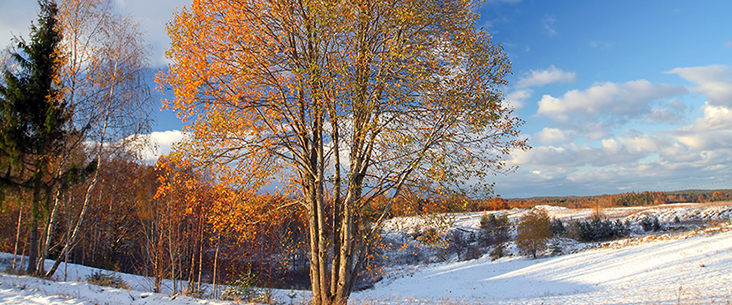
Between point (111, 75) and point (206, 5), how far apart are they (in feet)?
31.1

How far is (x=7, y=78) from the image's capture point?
13281mm

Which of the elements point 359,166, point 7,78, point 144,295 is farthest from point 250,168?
point 7,78

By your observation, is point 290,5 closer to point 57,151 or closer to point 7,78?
point 57,151

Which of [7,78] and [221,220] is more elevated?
[7,78]

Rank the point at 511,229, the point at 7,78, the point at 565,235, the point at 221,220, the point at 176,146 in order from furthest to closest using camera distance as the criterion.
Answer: the point at 511,229
the point at 565,235
the point at 7,78
the point at 221,220
the point at 176,146

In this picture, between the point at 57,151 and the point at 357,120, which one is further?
the point at 57,151

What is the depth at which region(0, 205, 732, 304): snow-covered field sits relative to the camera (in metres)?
9.02

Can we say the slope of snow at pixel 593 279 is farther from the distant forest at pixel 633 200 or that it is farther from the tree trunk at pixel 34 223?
the distant forest at pixel 633 200

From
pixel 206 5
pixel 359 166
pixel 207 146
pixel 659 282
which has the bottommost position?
pixel 659 282

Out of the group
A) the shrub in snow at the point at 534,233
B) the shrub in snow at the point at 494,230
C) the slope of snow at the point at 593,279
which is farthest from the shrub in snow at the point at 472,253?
the shrub in snow at the point at 534,233

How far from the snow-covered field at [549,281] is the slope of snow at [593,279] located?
0.13 feet

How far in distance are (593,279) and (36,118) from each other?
1114 inches

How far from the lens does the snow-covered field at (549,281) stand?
9.02m

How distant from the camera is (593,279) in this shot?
20.6 metres
